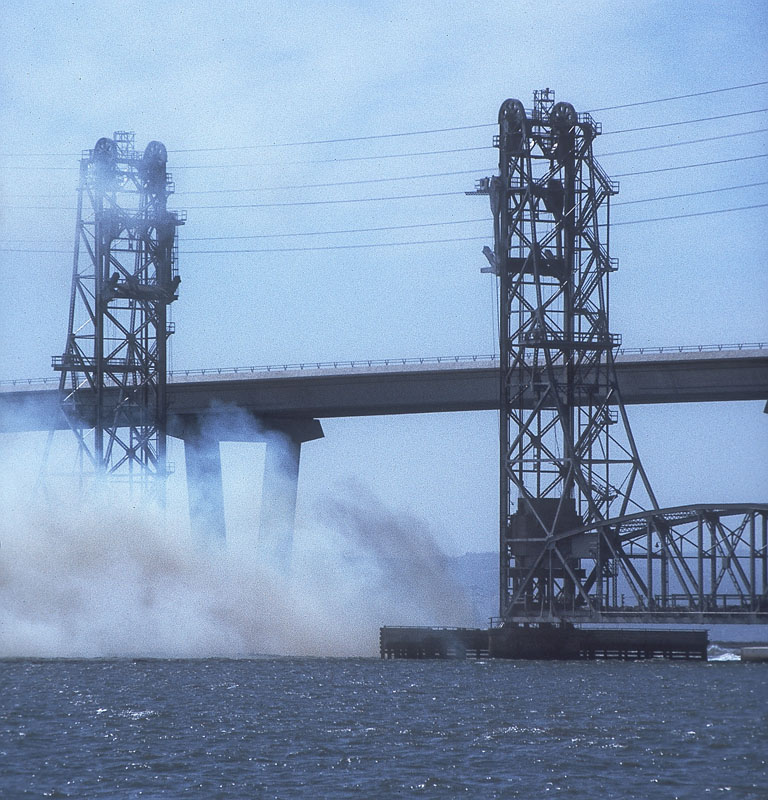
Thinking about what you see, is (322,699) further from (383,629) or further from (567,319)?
(567,319)

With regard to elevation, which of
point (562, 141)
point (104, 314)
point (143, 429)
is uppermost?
point (562, 141)

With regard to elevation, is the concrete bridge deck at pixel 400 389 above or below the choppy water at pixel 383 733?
above

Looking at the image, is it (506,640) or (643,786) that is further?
(506,640)

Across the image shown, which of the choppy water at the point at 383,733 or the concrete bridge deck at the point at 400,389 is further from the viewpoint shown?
the concrete bridge deck at the point at 400,389

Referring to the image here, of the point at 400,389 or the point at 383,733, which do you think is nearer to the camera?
the point at 383,733

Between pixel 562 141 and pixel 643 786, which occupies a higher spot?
pixel 562 141

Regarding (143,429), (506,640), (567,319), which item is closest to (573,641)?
(506,640)

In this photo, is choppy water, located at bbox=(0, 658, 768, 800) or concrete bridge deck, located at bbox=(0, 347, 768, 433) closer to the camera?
choppy water, located at bbox=(0, 658, 768, 800)

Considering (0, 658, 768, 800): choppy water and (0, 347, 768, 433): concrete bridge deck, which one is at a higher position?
(0, 347, 768, 433): concrete bridge deck
